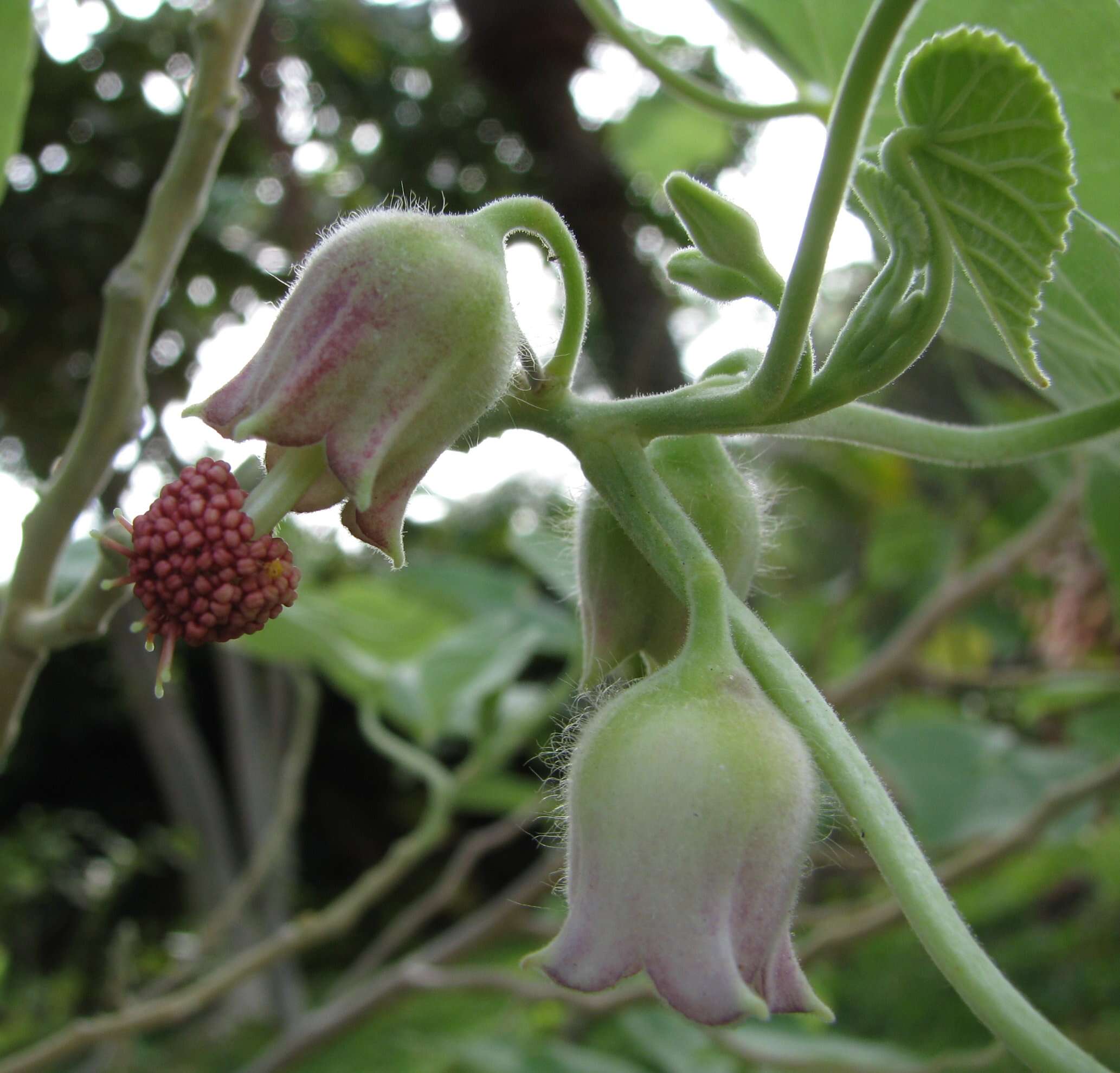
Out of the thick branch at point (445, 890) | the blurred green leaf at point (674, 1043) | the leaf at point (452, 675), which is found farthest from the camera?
the blurred green leaf at point (674, 1043)

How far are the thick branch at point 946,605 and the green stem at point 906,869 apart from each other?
0.99m

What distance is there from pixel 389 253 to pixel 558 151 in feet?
10.8

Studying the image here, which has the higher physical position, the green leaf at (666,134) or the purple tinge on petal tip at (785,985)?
the green leaf at (666,134)

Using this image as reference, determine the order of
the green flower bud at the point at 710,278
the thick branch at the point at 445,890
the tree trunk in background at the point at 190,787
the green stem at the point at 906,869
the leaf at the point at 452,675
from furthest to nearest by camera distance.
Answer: the tree trunk in background at the point at 190,787 → the leaf at the point at 452,675 → the thick branch at the point at 445,890 → the green flower bud at the point at 710,278 → the green stem at the point at 906,869

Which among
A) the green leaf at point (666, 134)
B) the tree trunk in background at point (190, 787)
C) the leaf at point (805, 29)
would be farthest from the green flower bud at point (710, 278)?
the tree trunk in background at point (190, 787)

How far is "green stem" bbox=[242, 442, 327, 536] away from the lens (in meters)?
0.38

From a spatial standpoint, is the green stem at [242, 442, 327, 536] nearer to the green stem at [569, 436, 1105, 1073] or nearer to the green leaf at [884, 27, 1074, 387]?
the green stem at [569, 436, 1105, 1073]

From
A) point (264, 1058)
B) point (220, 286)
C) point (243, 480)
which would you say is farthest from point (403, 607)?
point (220, 286)

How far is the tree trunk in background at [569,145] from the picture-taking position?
121 inches

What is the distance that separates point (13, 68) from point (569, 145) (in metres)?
2.97

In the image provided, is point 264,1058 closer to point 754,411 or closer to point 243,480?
point 243,480

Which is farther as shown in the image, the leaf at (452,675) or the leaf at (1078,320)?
the leaf at (452,675)

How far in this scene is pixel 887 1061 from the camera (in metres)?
1.29

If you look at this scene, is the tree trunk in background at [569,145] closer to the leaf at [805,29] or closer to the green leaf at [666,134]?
the green leaf at [666,134]
